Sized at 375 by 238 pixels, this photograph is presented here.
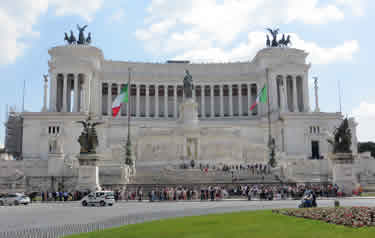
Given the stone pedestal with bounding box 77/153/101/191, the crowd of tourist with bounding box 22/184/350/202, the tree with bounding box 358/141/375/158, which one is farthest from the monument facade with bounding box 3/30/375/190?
the tree with bounding box 358/141/375/158

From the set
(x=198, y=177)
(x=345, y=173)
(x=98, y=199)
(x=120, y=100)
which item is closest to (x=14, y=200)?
(x=98, y=199)

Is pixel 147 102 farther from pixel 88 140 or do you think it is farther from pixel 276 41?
pixel 88 140

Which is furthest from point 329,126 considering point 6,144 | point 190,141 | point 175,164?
point 6,144

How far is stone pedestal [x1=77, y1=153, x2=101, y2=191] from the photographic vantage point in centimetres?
3634

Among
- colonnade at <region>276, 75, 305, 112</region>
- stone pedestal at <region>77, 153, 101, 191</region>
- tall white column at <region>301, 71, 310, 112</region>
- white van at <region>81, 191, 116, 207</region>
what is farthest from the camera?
tall white column at <region>301, 71, 310, 112</region>

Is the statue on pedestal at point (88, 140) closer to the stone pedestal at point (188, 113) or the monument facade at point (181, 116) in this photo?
the monument facade at point (181, 116)

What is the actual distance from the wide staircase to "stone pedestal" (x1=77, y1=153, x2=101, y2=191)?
906 centimetres

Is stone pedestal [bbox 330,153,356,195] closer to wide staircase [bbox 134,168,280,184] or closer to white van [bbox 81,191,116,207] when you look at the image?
wide staircase [bbox 134,168,280,184]

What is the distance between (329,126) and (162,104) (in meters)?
44.7

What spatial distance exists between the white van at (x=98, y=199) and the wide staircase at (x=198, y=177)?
1433 cm

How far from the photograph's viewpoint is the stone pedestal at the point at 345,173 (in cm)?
3762

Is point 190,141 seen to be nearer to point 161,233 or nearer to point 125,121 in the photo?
point 125,121

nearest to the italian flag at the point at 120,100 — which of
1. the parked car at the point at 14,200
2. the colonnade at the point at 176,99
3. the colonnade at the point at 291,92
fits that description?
the parked car at the point at 14,200

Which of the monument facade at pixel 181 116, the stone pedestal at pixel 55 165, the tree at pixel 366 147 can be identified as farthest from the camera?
the tree at pixel 366 147
